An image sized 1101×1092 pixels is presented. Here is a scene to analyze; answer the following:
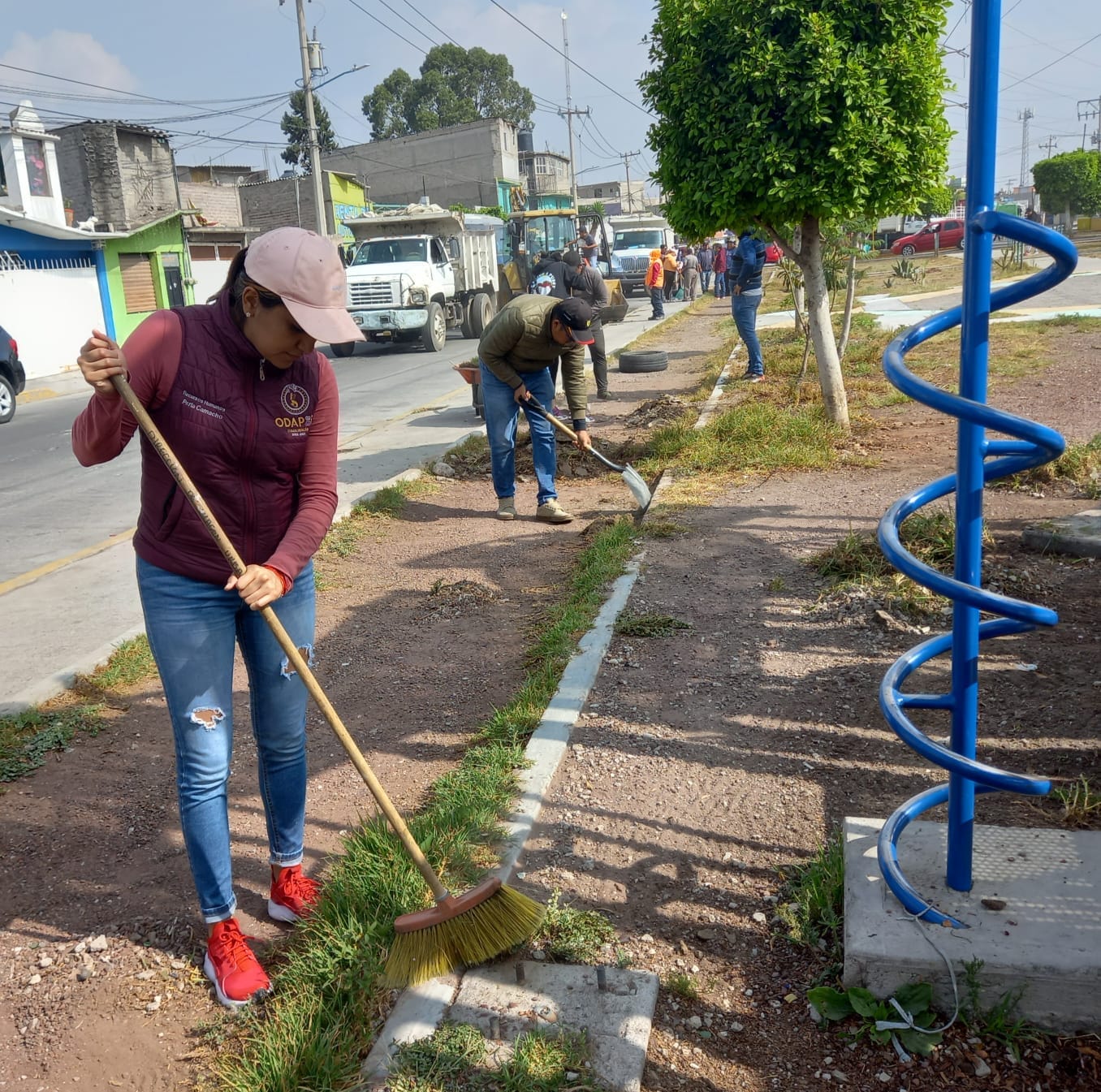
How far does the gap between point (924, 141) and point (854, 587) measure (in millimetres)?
4495

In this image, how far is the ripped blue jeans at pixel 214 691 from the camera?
104 inches

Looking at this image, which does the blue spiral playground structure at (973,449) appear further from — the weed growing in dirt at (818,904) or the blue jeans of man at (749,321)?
the blue jeans of man at (749,321)

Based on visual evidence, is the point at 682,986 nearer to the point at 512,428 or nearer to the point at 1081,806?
the point at 1081,806

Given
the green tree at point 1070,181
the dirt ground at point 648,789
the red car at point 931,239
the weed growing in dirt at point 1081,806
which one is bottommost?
the dirt ground at point 648,789

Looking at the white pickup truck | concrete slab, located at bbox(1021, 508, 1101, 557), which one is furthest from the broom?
the white pickup truck

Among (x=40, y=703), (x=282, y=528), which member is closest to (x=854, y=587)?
(x=282, y=528)

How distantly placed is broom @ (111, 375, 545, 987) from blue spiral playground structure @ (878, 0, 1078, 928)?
982 millimetres

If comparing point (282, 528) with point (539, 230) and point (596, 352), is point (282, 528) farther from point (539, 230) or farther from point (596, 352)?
point (539, 230)

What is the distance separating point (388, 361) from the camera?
67.2ft

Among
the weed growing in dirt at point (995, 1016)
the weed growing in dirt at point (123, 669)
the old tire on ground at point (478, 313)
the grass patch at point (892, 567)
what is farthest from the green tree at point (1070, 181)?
the weed growing in dirt at point (995, 1016)

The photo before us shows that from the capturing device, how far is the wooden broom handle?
2441 mm

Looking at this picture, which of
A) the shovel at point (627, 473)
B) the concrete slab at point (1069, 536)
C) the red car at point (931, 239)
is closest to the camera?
the concrete slab at point (1069, 536)

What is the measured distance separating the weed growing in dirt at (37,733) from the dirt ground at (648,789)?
0.09 metres

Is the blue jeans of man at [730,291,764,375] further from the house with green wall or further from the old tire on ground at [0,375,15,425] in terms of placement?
the house with green wall
